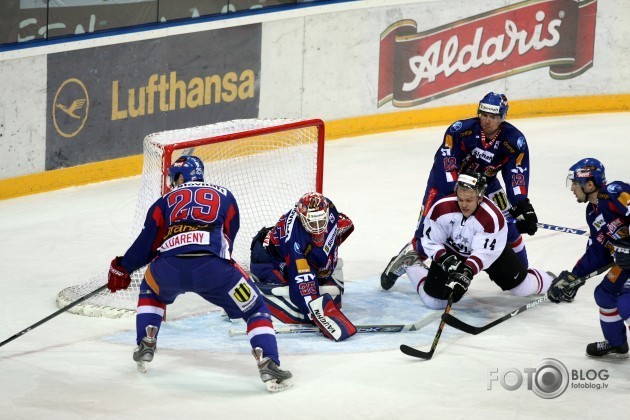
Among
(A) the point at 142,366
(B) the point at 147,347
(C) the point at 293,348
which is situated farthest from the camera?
(C) the point at 293,348

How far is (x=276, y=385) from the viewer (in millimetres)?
5492

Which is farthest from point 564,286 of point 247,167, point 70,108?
point 70,108

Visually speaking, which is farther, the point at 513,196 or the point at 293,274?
the point at 513,196

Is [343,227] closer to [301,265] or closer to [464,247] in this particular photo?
[301,265]

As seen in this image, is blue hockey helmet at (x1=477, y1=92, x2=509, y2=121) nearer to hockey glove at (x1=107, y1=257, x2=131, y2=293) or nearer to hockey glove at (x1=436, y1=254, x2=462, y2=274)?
hockey glove at (x1=436, y1=254, x2=462, y2=274)

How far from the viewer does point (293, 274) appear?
20.7 ft

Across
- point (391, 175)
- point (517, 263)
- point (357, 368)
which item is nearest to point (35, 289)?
point (357, 368)

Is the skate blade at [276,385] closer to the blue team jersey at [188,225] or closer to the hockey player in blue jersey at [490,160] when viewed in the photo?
the blue team jersey at [188,225]

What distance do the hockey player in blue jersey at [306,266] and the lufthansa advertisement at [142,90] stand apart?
277 centimetres

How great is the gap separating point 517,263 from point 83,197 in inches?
136

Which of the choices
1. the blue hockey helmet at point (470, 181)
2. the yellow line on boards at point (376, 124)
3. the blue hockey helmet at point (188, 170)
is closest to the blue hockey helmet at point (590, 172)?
the blue hockey helmet at point (470, 181)

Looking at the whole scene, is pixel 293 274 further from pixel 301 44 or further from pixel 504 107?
pixel 301 44

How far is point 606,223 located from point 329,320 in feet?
4.71

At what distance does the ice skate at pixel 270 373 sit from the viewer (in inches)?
215
